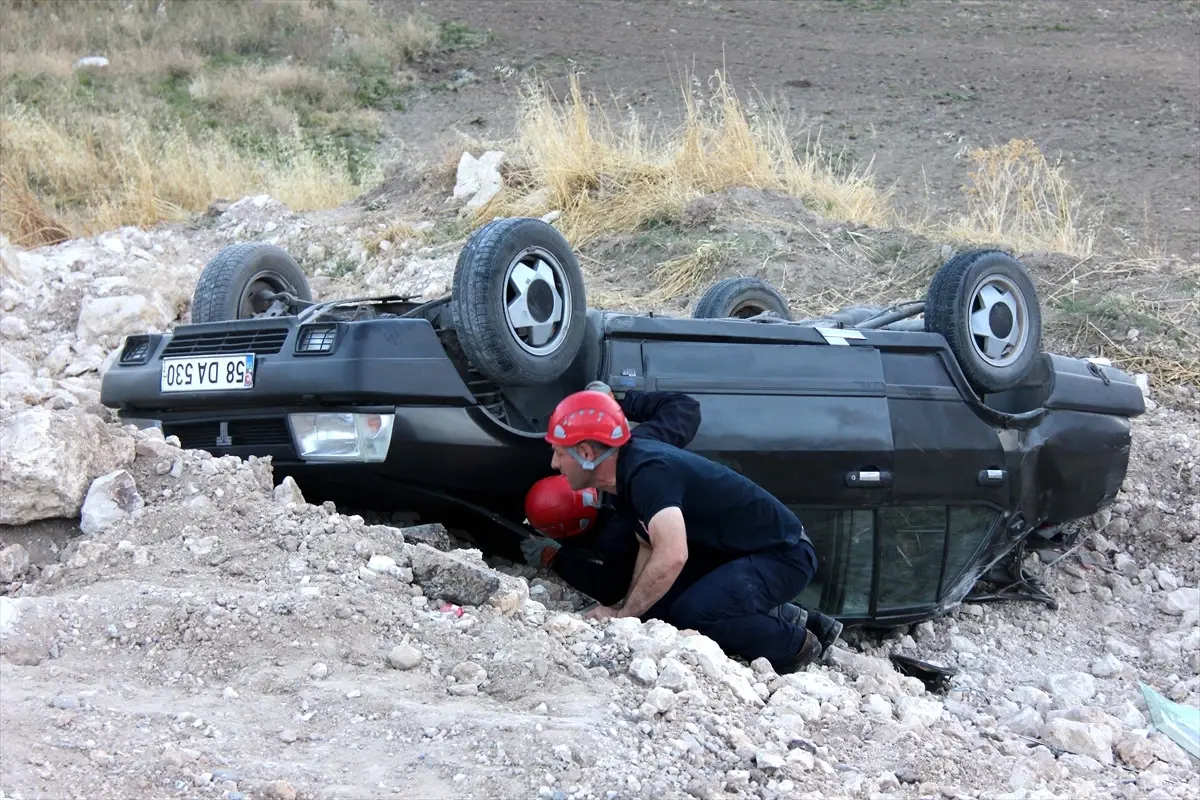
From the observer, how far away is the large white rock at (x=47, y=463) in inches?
163

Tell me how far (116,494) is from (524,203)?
693 cm

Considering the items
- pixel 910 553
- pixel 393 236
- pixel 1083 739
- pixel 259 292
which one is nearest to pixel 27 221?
pixel 393 236

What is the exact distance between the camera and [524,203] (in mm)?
10914

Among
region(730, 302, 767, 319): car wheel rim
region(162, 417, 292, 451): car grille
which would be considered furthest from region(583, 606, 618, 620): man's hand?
region(730, 302, 767, 319): car wheel rim

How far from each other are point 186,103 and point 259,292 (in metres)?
15.6

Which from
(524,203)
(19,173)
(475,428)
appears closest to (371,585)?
(475,428)

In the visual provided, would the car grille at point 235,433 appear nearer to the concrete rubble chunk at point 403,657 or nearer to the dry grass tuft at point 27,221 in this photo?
the concrete rubble chunk at point 403,657

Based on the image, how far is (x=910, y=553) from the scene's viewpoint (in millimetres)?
5449

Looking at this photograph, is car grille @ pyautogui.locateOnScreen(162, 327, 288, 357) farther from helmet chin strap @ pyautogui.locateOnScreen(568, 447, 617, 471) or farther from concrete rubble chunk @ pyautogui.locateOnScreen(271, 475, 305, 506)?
helmet chin strap @ pyautogui.locateOnScreen(568, 447, 617, 471)

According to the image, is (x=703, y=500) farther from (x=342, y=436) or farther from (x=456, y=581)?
(x=342, y=436)

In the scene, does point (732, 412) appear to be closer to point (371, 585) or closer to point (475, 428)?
point (475, 428)

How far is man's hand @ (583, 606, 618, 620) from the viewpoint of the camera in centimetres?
464

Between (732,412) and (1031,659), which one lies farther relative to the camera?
(1031,659)

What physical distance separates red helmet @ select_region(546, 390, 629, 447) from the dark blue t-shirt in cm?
12
